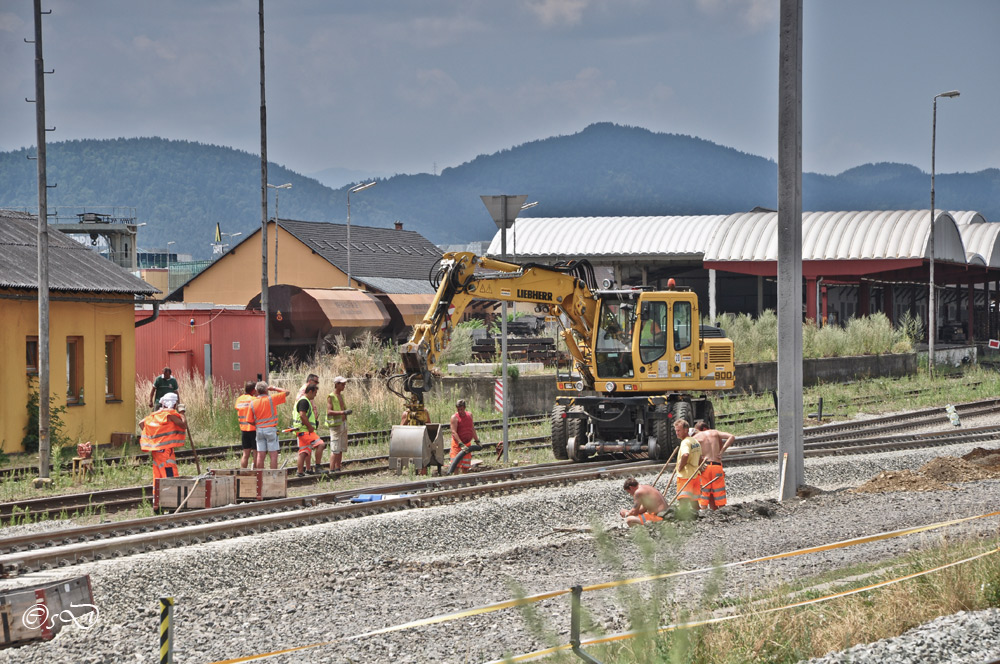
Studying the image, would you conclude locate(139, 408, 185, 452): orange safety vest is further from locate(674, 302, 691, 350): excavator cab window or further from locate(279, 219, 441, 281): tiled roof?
locate(279, 219, 441, 281): tiled roof

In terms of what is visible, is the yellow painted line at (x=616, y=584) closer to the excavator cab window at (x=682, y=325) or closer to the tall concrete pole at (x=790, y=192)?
the tall concrete pole at (x=790, y=192)

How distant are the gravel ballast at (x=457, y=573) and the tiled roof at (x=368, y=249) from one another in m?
43.8

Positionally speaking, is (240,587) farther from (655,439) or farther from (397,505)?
(655,439)

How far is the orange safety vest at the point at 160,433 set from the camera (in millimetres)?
15773

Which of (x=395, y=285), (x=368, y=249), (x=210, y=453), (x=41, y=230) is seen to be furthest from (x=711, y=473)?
(x=368, y=249)

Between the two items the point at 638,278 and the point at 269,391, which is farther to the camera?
the point at 638,278

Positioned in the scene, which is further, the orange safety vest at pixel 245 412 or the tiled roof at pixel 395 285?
the tiled roof at pixel 395 285

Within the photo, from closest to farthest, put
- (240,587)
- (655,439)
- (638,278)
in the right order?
(240,587) → (655,439) → (638,278)

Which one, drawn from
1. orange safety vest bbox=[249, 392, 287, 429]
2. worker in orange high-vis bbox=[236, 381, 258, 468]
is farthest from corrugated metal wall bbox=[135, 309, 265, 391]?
orange safety vest bbox=[249, 392, 287, 429]

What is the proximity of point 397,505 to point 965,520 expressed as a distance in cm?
674

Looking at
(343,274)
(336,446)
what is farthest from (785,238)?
(343,274)

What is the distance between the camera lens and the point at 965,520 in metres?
12.8

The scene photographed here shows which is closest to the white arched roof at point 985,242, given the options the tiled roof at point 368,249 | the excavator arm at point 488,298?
the tiled roof at point 368,249

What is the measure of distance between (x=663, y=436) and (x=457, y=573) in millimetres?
8846
